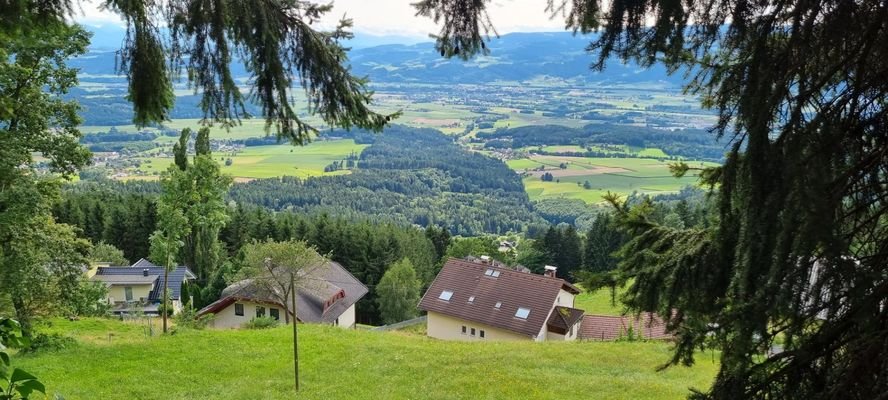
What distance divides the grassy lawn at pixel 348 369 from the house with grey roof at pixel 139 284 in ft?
46.2

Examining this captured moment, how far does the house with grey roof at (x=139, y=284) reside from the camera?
30.6 metres

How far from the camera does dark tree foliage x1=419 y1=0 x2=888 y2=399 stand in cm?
203

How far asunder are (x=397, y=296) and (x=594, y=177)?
83886 millimetres

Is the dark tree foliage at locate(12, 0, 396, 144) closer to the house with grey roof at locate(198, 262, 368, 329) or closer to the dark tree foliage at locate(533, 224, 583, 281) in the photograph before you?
the house with grey roof at locate(198, 262, 368, 329)

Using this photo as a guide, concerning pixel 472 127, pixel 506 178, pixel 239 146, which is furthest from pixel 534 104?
pixel 239 146

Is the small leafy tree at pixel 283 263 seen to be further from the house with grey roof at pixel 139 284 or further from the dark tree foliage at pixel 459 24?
the house with grey roof at pixel 139 284

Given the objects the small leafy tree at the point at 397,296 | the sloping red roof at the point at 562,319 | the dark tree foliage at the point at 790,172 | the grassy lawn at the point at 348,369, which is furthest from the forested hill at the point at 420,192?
the dark tree foliage at the point at 790,172

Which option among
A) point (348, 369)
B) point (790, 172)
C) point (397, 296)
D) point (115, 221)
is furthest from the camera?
point (115, 221)

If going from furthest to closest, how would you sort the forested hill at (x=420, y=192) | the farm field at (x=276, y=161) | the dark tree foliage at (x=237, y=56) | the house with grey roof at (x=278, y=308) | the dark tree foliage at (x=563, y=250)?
1. the farm field at (x=276, y=161)
2. the forested hill at (x=420, y=192)
3. the dark tree foliage at (x=563, y=250)
4. the house with grey roof at (x=278, y=308)
5. the dark tree foliage at (x=237, y=56)

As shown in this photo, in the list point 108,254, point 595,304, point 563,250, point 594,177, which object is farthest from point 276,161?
point 595,304

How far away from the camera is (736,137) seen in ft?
8.14

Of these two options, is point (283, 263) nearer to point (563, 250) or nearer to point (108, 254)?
point (108, 254)

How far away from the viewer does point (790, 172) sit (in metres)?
2.03

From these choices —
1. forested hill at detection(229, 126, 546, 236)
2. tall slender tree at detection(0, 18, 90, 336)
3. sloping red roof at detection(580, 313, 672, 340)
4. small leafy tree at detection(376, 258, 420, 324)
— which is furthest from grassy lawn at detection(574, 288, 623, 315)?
forested hill at detection(229, 126, 546, 236)
